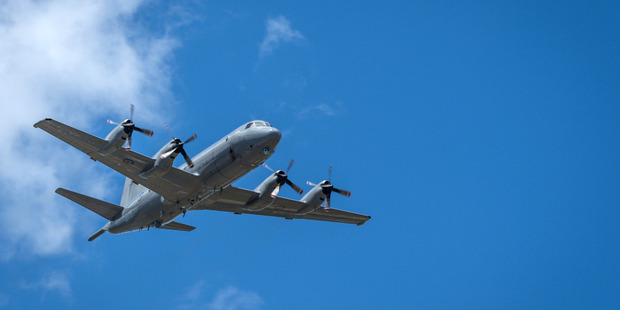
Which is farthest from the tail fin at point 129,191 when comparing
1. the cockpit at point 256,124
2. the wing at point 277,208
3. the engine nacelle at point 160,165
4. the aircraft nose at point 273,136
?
the aircraft nose at point 273,136

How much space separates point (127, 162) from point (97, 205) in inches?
241

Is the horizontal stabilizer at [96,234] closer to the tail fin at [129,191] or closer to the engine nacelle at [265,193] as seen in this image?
the tail fin at [129,191]

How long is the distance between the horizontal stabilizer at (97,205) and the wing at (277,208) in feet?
17.4

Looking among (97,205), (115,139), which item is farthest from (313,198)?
(115,139)

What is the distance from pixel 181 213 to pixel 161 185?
3055 millimetres

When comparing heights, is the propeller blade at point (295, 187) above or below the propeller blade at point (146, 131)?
above

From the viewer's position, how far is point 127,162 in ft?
129

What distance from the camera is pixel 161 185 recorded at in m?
40.2

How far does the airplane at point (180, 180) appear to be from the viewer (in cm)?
3797

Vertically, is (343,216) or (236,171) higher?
(343,216)

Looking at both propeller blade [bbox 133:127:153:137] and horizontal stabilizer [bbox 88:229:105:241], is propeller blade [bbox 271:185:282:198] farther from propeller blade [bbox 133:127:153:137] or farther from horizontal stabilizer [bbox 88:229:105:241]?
horizontal stabilizer [bbox 88:229:105:241]

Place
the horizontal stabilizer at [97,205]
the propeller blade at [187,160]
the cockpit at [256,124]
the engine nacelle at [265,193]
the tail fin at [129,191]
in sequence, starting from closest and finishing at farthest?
the cockpit at [256,124]
the propeller blade at [187,160]
the horizontal stabilizer at [97,205]
the engine nacelle at [265,193]
the tail fin at [129,191]

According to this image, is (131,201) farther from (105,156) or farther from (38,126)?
(38,126)

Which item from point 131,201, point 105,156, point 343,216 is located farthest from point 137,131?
point 343,216
